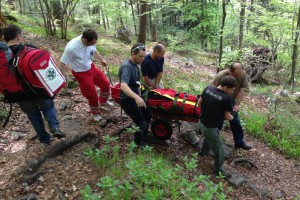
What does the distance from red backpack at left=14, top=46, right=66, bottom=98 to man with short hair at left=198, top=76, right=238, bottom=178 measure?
2.44 m

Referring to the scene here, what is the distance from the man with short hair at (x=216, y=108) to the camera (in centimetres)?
435

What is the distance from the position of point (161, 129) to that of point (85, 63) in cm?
205

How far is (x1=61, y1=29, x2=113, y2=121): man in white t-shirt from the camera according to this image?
5062 mm

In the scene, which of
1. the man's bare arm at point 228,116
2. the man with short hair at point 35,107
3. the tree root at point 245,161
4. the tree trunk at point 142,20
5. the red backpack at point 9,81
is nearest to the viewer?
the red backpack at point 9,81

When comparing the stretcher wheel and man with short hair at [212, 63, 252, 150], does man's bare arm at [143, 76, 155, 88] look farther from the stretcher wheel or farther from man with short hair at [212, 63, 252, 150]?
man with short hair at [212, 63, 252, 150]

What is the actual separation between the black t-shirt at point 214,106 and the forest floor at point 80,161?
116 cm

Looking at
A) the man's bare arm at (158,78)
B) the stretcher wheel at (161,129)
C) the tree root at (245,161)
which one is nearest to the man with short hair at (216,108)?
the stretcher wheel at (161,129)

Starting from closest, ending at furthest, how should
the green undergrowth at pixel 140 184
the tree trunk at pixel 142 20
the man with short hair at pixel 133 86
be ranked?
1. the green undergrowth at pixel 140 184
2. the man with short hair at pixel 133 86
3. the tree trunk at pixel 142 20

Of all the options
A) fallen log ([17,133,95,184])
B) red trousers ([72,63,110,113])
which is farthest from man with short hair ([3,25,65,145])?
red trousers ([72,63,110,113])

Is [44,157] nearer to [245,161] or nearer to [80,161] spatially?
[80,161]

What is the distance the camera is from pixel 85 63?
5.35m

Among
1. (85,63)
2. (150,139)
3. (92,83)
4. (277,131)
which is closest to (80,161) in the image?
(150,139)

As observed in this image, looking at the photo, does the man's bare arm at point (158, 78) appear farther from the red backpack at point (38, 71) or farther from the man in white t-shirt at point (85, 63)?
the red backpack at point (38, 71)

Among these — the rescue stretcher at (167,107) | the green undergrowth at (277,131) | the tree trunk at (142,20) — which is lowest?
the green undergrowth at (277,131)
